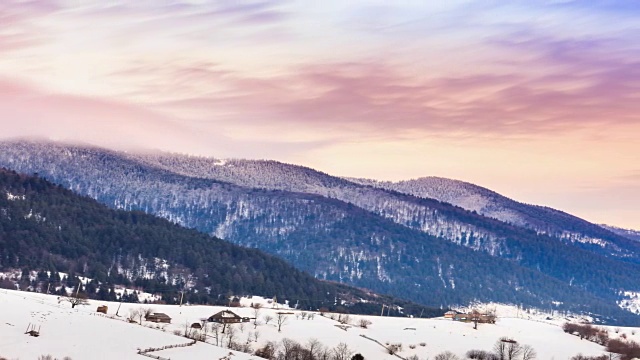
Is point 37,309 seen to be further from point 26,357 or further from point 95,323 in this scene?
point 26,357

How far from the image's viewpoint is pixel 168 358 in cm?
15462

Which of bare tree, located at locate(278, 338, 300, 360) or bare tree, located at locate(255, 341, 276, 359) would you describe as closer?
bare tree, located at locate(255, 341, 276, 359)

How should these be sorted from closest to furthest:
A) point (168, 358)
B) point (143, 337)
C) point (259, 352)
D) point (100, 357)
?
point (100, 357), point (168, 358), point (143, 337), point (259, 352)

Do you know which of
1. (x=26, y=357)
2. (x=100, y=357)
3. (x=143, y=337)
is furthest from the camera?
(x=143, y=337)

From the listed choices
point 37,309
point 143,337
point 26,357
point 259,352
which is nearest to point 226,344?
point 259,352

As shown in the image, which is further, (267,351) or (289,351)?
(289,351)

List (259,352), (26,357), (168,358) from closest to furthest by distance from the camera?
(26,357) → (168,358) → (259,352)

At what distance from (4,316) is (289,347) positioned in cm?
5537

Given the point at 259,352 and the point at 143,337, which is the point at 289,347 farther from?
the point at 143,337

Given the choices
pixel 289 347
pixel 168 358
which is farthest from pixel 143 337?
pixel 289 347

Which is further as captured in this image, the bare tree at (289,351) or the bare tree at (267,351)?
the bare tree at (289,351)

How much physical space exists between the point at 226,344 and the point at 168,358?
37.7m

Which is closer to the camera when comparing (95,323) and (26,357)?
(26,357)

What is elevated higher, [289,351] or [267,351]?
[289,351]
